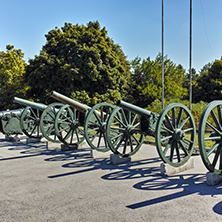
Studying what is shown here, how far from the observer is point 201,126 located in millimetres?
5199

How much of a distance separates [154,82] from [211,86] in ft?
18.7

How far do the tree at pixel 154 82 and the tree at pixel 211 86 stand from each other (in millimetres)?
2167

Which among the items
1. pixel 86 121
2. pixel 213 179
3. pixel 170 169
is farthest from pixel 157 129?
pixel 86 121

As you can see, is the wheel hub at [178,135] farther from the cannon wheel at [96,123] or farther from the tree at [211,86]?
the tree at [211,86]

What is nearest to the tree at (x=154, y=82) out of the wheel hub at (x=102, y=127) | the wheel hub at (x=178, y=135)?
the wheel hub at (x=102, y=127)

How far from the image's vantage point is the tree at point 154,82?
24.6 meters

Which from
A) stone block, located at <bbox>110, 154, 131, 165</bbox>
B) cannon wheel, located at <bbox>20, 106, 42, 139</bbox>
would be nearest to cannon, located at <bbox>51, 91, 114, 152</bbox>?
stone block, located at <bbox>110, 154, 131, 165</bbox>

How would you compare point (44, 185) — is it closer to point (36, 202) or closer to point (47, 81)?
point (36, 202)

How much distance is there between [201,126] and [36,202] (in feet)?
11.0

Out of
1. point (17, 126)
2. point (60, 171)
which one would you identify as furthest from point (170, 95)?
point (60, 171)

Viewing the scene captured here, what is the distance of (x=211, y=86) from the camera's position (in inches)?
1040

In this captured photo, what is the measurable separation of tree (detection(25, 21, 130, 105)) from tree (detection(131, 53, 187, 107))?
3496 mm

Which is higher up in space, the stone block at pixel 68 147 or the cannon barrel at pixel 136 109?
the cannon barrel at pixel 136 109

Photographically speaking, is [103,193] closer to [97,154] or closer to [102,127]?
[97,154]
